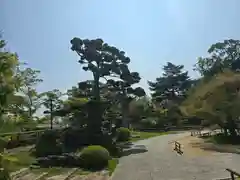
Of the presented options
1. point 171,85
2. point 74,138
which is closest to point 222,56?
point 171,85

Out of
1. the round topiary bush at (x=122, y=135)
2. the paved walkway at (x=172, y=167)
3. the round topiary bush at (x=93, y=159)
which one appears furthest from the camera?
the round topiary bush at (x=122, y=135)

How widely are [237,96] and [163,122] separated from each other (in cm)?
2548

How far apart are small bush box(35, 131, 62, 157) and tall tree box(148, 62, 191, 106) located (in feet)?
137

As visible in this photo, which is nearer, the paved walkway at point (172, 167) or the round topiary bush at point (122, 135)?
the paved walkway at point (172, 167)

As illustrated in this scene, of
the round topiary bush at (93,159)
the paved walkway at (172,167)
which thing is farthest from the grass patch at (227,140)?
the round topiary bush at (93,159)

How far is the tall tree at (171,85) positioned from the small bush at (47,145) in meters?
41.6

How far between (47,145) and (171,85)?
144 ft

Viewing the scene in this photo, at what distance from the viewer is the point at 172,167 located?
1752cm

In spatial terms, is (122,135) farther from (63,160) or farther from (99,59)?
(63,160)

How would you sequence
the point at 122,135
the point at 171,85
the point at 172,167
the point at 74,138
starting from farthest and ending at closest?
the point at 171,85
the point at 122,135
the point at 74,138
the point at 172,167

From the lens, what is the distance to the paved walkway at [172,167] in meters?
14.8

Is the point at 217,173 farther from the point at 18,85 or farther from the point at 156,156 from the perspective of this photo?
the point at 18,85

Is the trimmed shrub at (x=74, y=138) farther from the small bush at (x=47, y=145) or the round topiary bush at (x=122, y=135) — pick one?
the round topiary bush at (x=122, y=135)

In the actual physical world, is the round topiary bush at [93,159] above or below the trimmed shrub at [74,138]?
below
